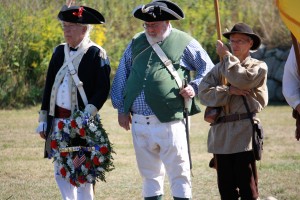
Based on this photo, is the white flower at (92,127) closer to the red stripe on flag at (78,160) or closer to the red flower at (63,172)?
the red stripe on flag at (78,160)

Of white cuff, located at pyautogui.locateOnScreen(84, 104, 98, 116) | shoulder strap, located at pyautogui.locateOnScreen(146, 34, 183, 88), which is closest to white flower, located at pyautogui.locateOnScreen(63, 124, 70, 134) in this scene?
white cuff, located at pyautogui.locateOnScreen(84, 104, 98, 116)

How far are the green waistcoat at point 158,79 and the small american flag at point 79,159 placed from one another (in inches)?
22.7

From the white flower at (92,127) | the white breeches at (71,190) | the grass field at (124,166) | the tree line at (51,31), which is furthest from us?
the tree line at (51,31)

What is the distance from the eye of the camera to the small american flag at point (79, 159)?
22.6ft

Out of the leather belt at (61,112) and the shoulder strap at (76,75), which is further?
the leather belt at (61,112)

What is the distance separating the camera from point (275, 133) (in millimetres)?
12992

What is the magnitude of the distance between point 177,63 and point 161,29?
13.3 inches

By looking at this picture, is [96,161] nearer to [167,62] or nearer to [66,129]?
[66,129]

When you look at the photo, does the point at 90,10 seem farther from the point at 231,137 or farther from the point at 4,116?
the point at 4,116

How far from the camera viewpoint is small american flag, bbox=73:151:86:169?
690 centimetres

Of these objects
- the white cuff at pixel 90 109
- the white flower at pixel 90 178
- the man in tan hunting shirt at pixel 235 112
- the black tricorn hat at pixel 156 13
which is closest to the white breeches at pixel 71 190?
the white flower at pixel 90 178

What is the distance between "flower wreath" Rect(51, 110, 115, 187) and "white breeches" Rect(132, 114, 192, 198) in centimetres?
33

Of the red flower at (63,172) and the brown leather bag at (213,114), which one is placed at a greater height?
the brown leather bag at (213,114)

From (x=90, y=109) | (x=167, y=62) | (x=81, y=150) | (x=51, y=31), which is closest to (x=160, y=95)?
(x=167, y=62)
